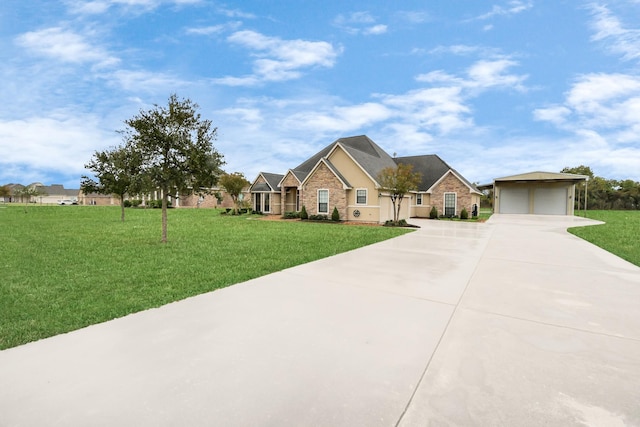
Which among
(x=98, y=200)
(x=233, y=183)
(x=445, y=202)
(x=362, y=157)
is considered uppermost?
(x=362, y=157)

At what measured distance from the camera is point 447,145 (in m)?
36.0

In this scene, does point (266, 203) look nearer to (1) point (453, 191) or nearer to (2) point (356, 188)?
(2) point (356, 188)

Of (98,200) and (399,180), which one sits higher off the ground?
(399,180)

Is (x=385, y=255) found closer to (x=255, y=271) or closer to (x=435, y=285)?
(x=435, y=285)

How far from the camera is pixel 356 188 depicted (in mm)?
22797

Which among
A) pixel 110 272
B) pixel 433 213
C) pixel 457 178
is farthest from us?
pixel 433 213

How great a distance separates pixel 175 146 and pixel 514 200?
38.3 metres

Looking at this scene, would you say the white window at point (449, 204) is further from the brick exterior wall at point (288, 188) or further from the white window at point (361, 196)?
the brick exterior wall at point (288, 188)

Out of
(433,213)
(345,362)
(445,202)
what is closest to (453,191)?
(445,202)

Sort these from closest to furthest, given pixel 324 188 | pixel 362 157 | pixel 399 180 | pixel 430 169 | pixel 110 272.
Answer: pixel 110 272 → pixel 399 180 → pixel 324 188 → pixel 362 157 → pixel 430 169

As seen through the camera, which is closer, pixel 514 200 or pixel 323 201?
pixel 323 201

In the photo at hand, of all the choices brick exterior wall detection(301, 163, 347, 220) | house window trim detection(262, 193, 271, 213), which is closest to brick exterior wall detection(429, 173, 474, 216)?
brick exterior wall detection(301, 163, 347, 220)

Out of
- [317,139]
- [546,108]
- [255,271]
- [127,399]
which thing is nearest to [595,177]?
[546,108]

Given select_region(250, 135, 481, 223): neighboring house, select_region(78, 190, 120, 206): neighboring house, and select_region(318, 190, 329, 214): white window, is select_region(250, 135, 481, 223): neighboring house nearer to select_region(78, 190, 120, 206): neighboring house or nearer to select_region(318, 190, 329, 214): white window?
select_region(318, 190, 329, 214): white window
